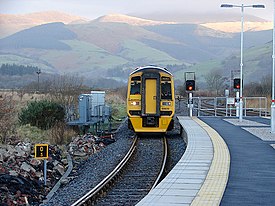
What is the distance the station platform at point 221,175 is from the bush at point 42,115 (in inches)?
630

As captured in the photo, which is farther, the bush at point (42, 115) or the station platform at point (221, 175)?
the bush at point (42, 115)

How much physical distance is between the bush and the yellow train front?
385 inches

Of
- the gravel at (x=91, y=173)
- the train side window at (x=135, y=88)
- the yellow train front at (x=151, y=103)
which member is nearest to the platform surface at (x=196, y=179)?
the gravel at (x=91, y=173)

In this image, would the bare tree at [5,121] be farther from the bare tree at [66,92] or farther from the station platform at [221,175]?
the station platform at [221,175]

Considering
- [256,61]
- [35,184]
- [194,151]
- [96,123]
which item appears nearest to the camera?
[35,184]

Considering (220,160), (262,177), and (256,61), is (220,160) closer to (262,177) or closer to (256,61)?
(262,177)

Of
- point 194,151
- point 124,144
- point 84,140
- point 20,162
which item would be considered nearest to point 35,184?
point 20,162

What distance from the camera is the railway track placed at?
1266 centimetres

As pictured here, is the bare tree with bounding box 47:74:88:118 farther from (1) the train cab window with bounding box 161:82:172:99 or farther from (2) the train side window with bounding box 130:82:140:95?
(1) the train cab window with bounding box 161:82:172:99

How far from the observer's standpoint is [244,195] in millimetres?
10164

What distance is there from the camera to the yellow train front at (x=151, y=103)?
25781mm

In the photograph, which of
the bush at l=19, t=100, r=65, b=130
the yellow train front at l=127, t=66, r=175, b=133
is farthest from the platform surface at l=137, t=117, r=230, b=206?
the bush at l=19, t=100, r=65, b=130

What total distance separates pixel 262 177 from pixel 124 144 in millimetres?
11709

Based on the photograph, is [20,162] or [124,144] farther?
[124,144]
